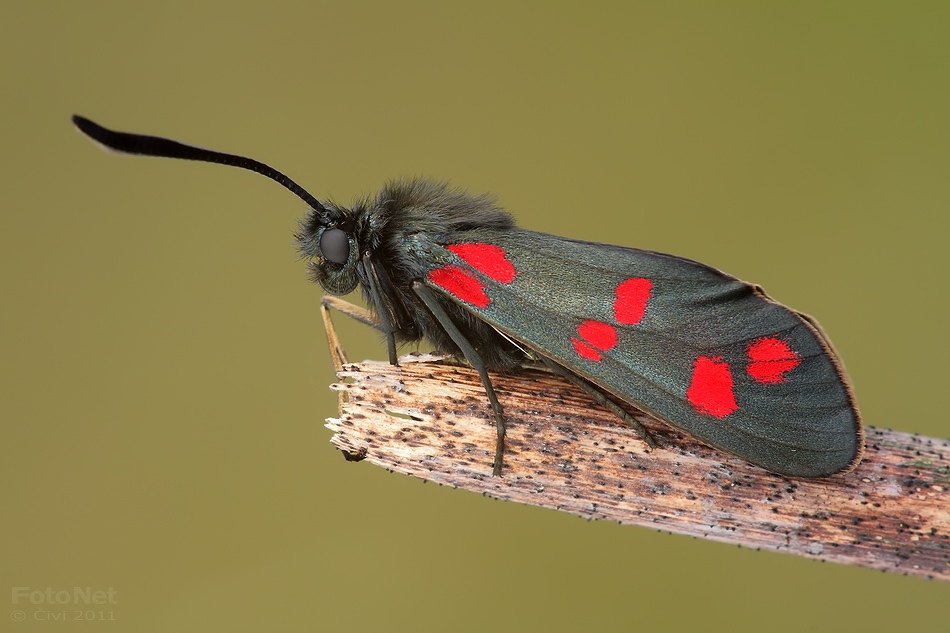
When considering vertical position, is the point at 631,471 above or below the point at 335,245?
below

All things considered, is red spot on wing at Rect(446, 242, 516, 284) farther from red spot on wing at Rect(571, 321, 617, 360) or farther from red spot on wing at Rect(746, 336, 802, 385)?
red spot on wing at Rect(746, 336, 802, 385)

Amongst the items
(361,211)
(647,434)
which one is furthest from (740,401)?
(361,211)

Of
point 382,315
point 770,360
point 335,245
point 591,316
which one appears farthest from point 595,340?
point 335,245

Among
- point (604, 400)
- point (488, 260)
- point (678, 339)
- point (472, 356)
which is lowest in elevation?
point (604, 400)

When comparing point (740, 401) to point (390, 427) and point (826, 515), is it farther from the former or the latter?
point (390, 427)

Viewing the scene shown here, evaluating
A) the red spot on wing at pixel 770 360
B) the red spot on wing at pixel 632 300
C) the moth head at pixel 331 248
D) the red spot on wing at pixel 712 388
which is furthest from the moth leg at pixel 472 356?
the red spot on wing at pixel 770 360

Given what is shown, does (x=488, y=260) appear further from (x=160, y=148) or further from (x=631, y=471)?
(x=160, y=148)

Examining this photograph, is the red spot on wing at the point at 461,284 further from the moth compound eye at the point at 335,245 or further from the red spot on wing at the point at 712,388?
the red spot on wing at the point at 712,388
